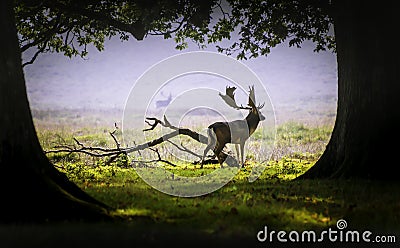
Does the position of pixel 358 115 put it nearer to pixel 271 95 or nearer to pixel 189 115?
pixel 271 95

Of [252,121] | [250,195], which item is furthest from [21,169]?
[252,121]

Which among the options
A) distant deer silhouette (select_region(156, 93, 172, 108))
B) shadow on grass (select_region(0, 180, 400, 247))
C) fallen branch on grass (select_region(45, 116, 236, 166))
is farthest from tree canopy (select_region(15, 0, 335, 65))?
shadow on grass (select_region(0, 180, 400, 247))

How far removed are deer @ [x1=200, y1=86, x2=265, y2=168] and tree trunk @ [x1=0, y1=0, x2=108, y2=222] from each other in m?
1.55

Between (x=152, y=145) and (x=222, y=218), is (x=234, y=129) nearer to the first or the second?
(x=152, y=145)

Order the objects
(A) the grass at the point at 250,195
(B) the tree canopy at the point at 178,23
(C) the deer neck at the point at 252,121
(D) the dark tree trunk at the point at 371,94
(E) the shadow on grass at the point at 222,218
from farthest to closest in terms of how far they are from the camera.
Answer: (C) the deer neck at the point at 252,121 < (B) the tree canopy at the point at 178,23 < (D) the dark tree trunk at the point at 371,94 < (A) the grass at the point at 250,195 < (E) the shadow on grass at the point at 222,218

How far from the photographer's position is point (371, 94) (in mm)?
4273

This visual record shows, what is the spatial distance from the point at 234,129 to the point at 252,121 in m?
0.21

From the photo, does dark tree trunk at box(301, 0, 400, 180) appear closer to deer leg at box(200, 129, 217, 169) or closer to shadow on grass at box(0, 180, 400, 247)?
shadow on grass at box(0, 180, 400, 247)

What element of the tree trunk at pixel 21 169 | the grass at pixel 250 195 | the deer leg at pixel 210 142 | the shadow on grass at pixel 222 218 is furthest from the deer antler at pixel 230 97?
the tree trunk at pixel 21 169

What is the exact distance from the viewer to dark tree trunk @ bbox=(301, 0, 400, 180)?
13.7 feet

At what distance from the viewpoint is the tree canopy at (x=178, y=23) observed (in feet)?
15.6

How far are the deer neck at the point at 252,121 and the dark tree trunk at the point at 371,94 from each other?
0.89 metres

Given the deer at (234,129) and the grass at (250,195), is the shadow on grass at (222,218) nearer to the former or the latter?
the grass at (250,195)

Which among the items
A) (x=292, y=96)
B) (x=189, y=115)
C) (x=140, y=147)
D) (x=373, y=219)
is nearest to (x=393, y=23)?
(x=292, y=96)
